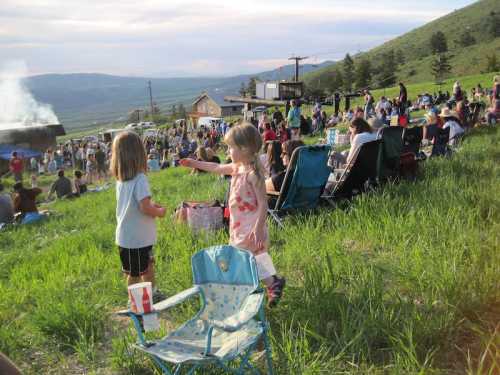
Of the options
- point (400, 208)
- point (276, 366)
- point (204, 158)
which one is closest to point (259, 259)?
point (276, 366)

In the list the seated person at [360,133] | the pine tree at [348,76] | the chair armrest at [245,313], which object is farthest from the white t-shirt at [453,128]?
the pine tree at [348,76]

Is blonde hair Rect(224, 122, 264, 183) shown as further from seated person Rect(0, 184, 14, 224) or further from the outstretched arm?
seated person Rect(0, 184, 14, 224)

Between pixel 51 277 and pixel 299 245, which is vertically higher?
pixel 299 245

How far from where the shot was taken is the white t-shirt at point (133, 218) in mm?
3816

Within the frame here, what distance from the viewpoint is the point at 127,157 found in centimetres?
377

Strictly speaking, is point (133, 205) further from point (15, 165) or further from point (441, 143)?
point (15, 165)

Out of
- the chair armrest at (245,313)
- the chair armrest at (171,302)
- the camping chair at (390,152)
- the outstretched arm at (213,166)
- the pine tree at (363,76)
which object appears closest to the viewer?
the chair armrest at (245,313)

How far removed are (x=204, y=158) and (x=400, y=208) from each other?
5550 millimetres

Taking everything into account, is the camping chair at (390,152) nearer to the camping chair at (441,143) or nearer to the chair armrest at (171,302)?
the camping chair at (441,143)

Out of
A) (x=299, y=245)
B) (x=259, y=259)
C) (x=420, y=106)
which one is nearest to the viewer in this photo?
(x=259, y=259)

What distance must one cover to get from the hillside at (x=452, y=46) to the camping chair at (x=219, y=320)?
67746 mm

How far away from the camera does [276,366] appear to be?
2934 millimetres

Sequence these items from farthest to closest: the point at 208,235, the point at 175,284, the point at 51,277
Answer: the point at 208,235 < the point at 51,277 < the point at 175,284

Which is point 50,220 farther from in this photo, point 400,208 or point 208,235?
point 400,208
